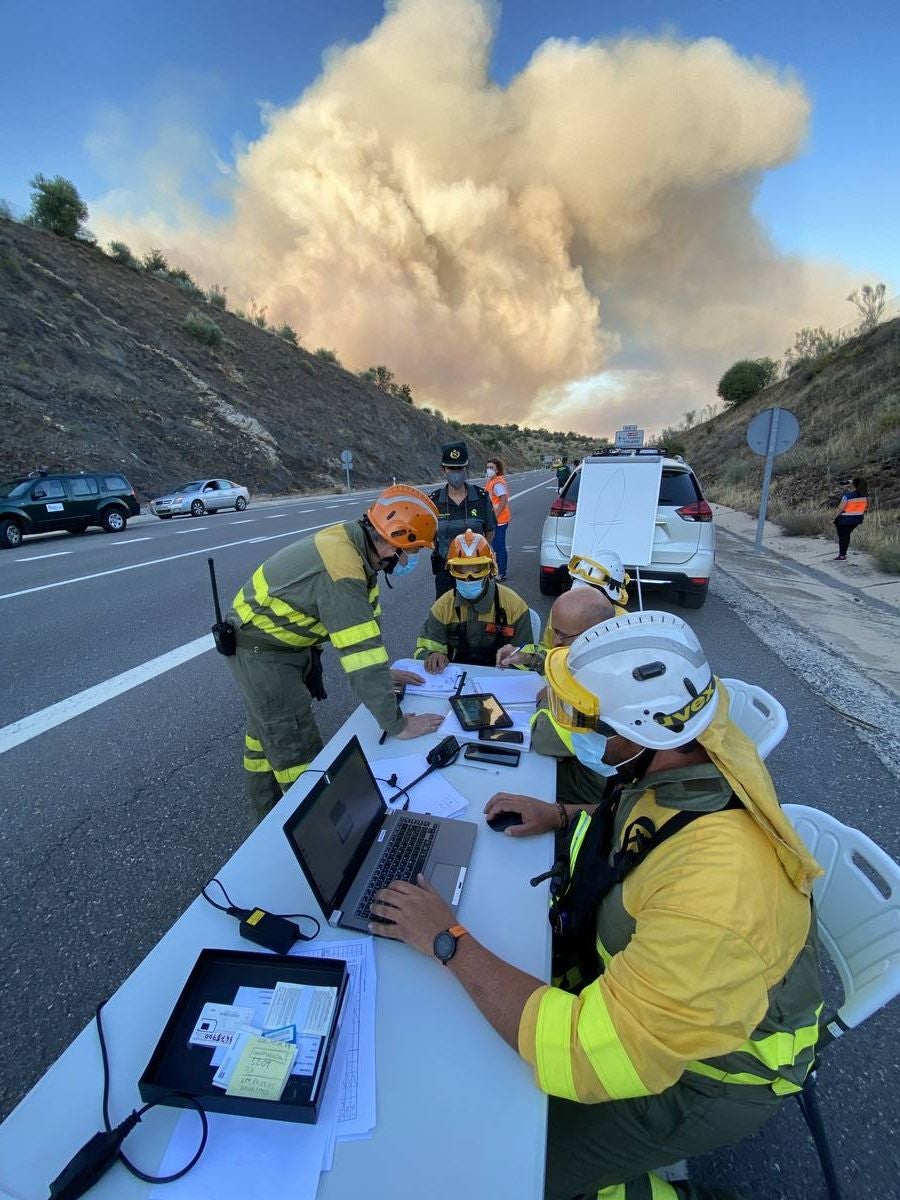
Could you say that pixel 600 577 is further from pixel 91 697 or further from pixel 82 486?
pixel 82 486

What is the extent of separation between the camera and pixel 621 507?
551cm

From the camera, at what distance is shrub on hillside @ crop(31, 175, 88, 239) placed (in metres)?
28.5

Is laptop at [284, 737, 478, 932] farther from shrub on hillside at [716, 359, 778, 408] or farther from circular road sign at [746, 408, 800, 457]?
shrub on hillside at [716, 359, 778, 408]

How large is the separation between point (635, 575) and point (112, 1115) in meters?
5.72

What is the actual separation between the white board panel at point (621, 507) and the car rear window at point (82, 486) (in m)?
13.2

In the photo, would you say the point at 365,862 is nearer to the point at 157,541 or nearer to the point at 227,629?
the point at 227,629

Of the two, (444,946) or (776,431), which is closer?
(444,946)

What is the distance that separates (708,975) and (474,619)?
2756 mm

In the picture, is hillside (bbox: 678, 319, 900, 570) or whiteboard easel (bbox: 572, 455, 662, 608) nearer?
whiteboard easel (bbox: 572, 455, 662, 608)

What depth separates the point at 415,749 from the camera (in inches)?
89.4

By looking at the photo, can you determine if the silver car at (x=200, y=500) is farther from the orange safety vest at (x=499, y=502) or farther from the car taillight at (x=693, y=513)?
the car taillight at (x=693, y=513)

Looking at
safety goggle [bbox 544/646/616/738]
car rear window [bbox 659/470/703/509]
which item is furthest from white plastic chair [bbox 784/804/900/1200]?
car rear window [bbox 659/470/703/509]

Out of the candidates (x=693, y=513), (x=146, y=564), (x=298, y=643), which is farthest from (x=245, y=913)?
(x=146, y=564)

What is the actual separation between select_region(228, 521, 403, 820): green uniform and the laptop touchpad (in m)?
0.80
